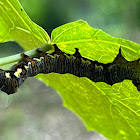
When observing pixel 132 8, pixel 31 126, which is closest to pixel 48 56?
pixel 132 8

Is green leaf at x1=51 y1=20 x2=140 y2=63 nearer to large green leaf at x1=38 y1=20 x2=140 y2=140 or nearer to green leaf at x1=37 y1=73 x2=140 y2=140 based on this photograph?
large green leaf at x1=38 y1=20 x2=140 y2=140

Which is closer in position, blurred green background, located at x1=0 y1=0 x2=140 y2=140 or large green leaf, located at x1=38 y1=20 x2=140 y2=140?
large green leaf, located at x1=38 y1=20 x2=140 y2=140

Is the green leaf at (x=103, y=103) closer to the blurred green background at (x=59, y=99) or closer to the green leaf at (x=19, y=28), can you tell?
the green leaf at (x=19, y=28)

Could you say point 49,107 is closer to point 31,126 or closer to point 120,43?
point 31,126

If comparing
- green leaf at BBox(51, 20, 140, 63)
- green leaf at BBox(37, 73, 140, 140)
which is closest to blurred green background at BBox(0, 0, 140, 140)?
green leaf at BBox(37, 73, 140, 140)

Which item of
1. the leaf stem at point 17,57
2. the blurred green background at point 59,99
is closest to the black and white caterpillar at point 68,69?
the leaf stem at point 17,57

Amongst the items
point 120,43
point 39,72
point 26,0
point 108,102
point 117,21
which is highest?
point 120,43
